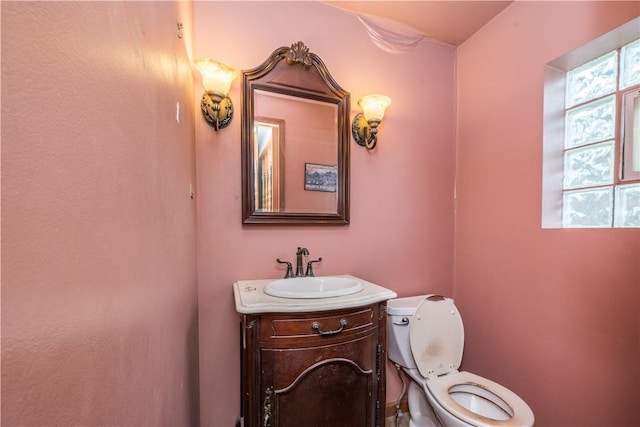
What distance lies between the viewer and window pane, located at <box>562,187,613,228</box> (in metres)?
1.18

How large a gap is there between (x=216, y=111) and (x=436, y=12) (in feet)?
4.52

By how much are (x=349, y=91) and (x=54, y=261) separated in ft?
5.11

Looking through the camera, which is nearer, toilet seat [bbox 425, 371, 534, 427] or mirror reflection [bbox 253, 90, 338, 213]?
toilet seat [bbox 425, 371, 534, 427]

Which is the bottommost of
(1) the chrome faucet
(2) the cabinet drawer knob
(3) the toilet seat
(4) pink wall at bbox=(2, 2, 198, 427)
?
(3) the toilet seat

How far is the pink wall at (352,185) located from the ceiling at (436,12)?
0.11 meters

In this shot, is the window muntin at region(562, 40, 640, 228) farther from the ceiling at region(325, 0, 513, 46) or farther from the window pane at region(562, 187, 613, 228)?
the ceiling at region(325, 0, 513, 46)

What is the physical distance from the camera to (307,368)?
100cm

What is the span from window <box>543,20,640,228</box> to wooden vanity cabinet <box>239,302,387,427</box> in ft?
3.76

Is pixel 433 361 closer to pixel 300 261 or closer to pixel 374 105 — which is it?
pixel 300 261

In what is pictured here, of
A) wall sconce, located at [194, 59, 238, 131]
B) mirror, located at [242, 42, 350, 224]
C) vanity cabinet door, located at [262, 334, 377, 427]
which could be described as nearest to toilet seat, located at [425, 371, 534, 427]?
vanity cabinet door, located at [262, 334, 377, 427]

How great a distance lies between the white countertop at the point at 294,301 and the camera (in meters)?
0.97

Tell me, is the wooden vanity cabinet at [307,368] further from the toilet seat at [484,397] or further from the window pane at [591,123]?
the window pane at [591,123]

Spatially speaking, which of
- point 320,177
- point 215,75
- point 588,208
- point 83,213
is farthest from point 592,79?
point 83,213

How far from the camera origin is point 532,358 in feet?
4.38
